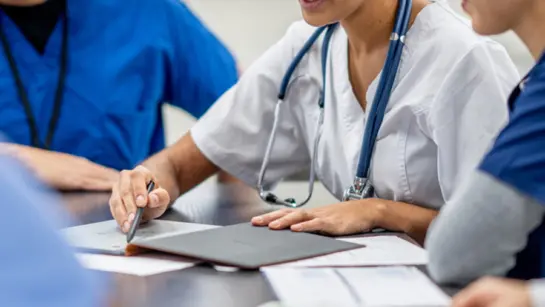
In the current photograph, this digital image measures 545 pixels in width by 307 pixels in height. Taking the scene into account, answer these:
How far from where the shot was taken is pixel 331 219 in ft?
3.32

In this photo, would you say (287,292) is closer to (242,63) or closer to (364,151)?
(364,151)

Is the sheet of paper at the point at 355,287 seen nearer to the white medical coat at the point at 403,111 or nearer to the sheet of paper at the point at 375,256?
the sheet of paper at the point at 375,256

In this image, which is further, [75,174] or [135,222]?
[75,174]

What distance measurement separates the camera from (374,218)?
105 cm

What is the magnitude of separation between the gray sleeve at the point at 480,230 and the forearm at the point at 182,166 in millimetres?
721

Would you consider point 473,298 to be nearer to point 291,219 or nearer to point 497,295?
point 497,295

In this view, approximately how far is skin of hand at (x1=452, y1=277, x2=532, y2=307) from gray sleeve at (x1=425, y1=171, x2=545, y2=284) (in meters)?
0.08

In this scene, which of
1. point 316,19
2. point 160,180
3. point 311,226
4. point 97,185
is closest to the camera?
point 311,226

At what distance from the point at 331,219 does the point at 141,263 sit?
27 cm

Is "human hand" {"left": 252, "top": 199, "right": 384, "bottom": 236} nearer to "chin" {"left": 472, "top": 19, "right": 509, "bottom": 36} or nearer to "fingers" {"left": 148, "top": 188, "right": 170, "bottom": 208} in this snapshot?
"fingers" {"left": 148, "top": 188, "right": 170, "bottom": 208}

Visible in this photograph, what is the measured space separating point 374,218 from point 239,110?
48 cm

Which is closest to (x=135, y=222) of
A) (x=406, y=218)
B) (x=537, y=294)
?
(x=406, y=218)

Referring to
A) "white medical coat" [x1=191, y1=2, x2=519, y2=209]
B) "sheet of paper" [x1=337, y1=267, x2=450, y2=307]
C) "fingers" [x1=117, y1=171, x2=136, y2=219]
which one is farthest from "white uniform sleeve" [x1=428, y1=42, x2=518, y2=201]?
"fingers" [x1=117, y1=171, x2=136, y2=219]

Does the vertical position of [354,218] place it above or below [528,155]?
below
